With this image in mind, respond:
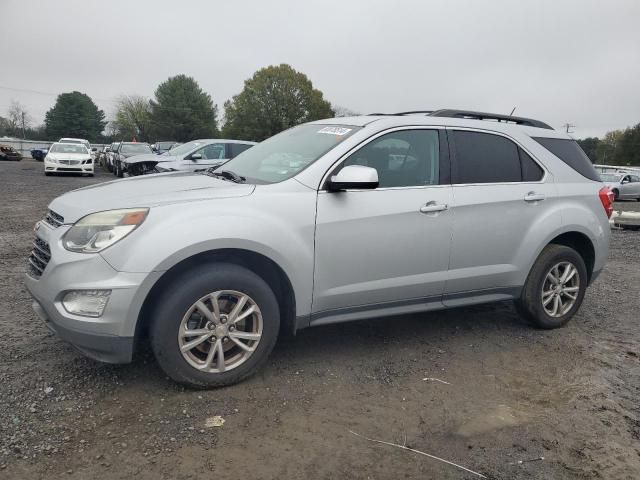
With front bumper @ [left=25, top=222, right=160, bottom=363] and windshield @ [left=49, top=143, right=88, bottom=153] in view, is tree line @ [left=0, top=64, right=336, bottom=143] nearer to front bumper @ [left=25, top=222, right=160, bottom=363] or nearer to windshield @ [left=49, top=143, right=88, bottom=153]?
windshield @ [left=49, top=143, right=88, bottom=153]

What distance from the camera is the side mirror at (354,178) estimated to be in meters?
3.32

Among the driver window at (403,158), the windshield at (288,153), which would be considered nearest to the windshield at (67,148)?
the windshield at (288,153)

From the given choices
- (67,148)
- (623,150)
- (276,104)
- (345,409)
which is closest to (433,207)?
(345,409)

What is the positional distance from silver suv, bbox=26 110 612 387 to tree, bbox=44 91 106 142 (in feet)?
284

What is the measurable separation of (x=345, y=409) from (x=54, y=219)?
2.17 meters

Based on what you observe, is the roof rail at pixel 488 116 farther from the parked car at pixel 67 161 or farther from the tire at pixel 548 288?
the parked car at pixel 67 161

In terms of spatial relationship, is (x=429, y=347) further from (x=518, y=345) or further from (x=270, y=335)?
(x=270, y=335)

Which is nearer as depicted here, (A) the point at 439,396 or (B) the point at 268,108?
(A) the point at 439,396

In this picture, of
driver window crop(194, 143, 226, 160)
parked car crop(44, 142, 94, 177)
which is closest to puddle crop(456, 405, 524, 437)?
driver window crop(194, 143, 226, 160)

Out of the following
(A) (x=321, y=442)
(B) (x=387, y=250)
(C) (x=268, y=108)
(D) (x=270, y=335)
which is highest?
(C) (x=268, y=108)

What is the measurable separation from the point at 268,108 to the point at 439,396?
63.0 meters

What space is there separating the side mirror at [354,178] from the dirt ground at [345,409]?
130 centimetres

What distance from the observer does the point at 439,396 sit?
3340 mm

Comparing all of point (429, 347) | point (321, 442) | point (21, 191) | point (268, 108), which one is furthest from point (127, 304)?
point (268, 108)
